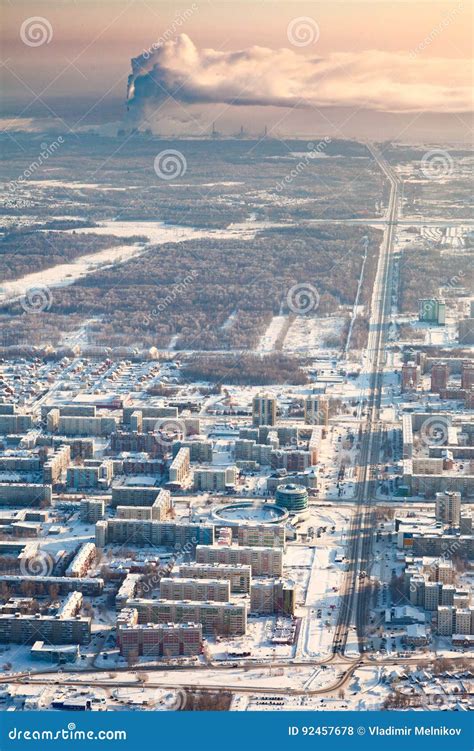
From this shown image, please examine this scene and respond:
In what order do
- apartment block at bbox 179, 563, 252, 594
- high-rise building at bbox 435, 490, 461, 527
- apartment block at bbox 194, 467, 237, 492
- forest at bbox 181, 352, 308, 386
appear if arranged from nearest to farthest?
apartment block at bbox 179, 563, 252, 594 < high-rise building at bbox 435, 490, 461, 527 < apartment block at bbox 194, 467, 237, 492 < forest at bbox 181, 352, 308, 386

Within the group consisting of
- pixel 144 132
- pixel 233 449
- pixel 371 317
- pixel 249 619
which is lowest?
pixel 249 619

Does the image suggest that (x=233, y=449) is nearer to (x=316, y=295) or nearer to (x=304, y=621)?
(x=304, y=621)

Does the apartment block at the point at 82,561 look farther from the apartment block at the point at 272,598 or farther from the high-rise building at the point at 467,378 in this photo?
the high-rise building at the point at 467,378

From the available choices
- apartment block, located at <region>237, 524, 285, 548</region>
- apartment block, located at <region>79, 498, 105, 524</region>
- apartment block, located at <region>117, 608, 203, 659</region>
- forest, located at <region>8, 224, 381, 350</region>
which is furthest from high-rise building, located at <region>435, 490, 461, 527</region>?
forest, located at <region>8, 224, 381, 350</region>

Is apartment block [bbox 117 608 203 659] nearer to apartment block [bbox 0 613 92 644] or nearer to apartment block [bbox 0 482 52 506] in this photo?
apartment block [bbox 0 613 92 644]

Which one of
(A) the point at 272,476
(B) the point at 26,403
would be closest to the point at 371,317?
(B) the point at 26,403

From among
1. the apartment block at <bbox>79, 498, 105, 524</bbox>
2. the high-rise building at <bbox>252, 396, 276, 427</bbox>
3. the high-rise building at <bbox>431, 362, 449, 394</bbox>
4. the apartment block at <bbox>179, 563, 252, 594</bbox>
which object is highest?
the high-rise building at <bbox>431, 362, 449, 394</bbox>
